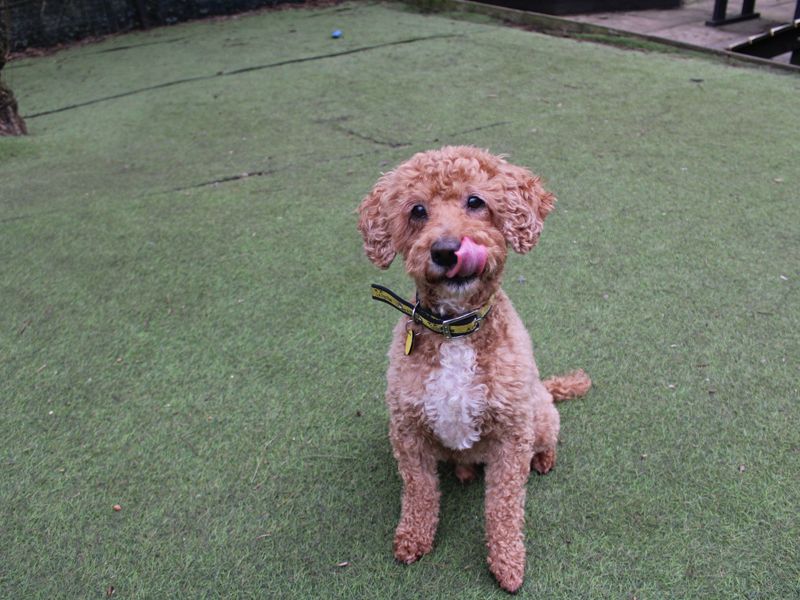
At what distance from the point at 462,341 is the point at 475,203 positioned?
448 mm

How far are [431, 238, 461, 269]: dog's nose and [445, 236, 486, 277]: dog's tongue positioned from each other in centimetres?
1

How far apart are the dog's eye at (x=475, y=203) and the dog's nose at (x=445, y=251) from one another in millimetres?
229

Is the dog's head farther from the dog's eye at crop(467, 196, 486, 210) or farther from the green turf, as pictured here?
the green turf

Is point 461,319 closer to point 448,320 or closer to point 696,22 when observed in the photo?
point 448,320

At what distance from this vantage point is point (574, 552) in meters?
2.17

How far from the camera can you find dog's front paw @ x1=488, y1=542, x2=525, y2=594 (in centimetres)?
206

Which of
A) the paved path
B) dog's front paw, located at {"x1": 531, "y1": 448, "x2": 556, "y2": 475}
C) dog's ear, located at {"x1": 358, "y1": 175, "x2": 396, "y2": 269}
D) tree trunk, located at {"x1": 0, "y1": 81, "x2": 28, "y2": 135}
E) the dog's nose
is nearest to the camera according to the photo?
the dog's nose

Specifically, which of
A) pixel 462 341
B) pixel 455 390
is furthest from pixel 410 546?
pixel 462 341

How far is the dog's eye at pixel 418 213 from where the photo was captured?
1994 mm

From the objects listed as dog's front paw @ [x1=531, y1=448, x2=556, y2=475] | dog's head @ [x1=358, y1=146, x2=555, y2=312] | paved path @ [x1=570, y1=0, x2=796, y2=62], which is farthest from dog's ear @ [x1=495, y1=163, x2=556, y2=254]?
paved path @ [x1=570, y1=0, x2=796, y2=62]

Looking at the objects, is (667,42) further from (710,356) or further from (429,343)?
(429,343)

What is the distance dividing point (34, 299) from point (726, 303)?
3973 mm

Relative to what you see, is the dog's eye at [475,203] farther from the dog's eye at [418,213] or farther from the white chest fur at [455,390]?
the white chest fur at [455,390]

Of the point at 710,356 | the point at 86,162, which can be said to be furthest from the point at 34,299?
the point at 710,356
